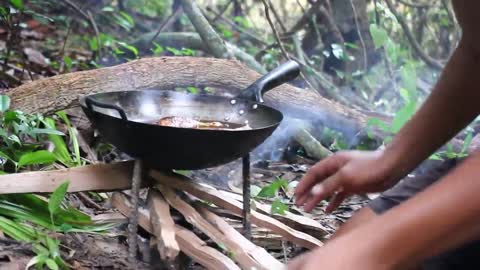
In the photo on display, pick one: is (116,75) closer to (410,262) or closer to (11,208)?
(11,208)

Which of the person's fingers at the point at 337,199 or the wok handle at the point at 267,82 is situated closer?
the person's fingers at the point at 337,199

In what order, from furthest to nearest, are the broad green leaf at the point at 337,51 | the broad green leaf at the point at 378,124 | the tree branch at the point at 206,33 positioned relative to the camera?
the broad green leaf at the point at 337,51, the tree branch at the point at 206,33, the broad green leaf at the point at 378,124

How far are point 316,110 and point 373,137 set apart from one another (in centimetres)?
34

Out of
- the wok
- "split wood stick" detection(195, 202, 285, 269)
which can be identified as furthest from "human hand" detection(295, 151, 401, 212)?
the wok

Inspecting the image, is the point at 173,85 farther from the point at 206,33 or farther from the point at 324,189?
the point at 324,189

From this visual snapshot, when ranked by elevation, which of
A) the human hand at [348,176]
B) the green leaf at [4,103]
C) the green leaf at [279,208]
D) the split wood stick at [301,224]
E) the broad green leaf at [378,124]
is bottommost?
the broad green leaf at [378,124]

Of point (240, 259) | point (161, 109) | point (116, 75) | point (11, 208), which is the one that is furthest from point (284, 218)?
point (116, 75)

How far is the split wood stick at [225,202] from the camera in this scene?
2.00 m

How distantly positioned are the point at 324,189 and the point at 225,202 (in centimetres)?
76

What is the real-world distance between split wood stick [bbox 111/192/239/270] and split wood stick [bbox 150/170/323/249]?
5.0 inches

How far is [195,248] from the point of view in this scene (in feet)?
5.79

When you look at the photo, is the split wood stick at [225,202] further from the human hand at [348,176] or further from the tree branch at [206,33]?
the tree branch at [206,33]

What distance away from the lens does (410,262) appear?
828mm

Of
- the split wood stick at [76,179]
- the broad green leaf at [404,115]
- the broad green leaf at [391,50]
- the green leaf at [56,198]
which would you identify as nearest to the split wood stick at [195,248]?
the split wood stick at [76,179]
